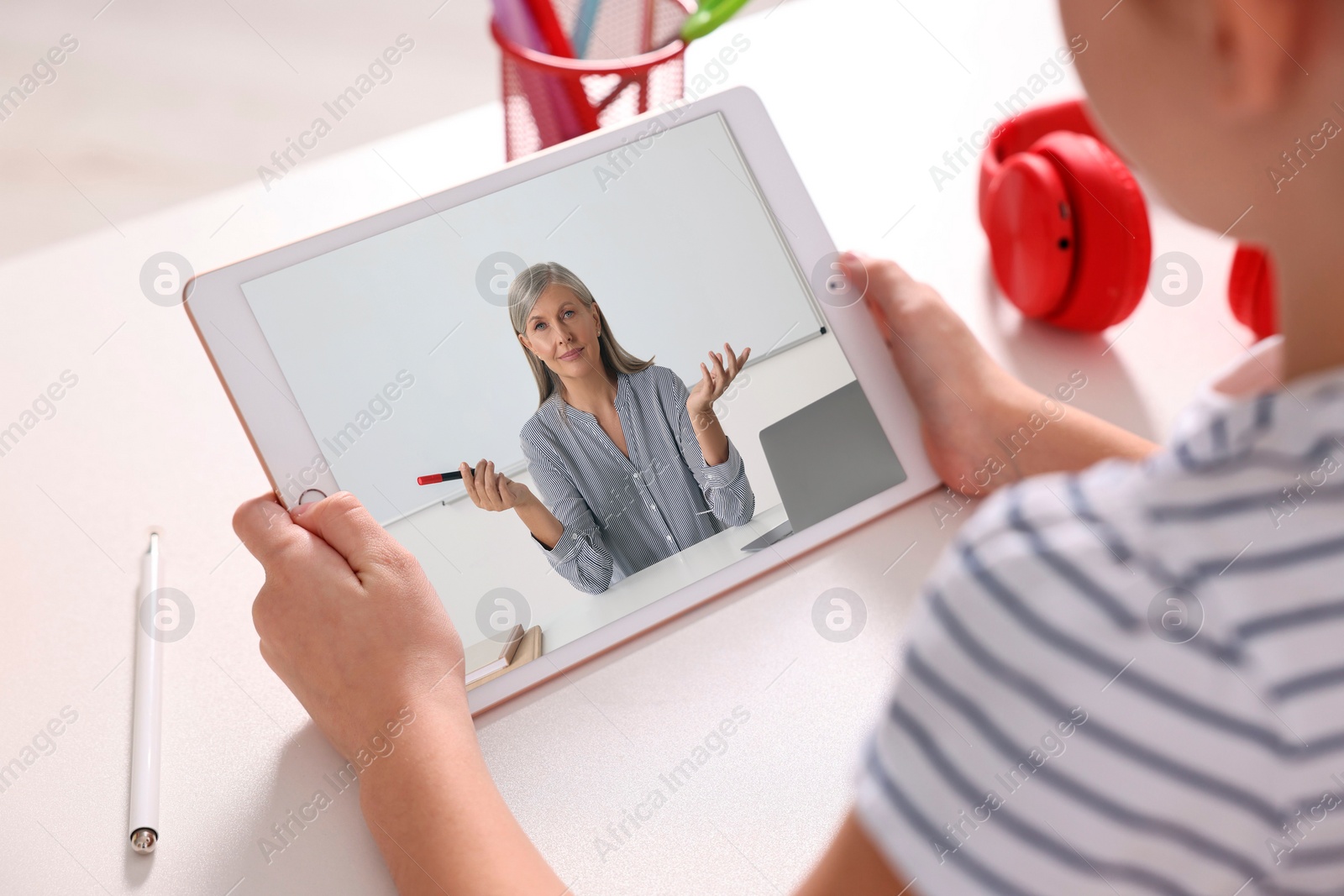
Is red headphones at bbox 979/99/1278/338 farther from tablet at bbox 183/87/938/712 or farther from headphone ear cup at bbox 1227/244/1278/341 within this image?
tablet at bbox 183/87/938/712

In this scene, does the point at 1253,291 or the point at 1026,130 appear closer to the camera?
the point at 1253,291

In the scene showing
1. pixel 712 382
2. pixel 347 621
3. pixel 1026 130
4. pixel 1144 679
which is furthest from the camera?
pixel 1026 130

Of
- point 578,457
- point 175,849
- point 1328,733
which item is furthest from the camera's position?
point 578,457

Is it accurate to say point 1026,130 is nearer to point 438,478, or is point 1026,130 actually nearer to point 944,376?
point 944,376

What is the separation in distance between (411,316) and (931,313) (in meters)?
0.35

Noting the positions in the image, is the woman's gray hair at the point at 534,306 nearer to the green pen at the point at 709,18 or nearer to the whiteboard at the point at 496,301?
the whiteboard at the point at 496,301

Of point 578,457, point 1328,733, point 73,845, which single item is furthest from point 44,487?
point 1328,733

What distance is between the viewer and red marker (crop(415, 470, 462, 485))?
1.86ft

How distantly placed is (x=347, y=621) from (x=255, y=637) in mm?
114

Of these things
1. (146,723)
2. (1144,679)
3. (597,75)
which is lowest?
(1144,679)

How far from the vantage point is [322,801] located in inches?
19.8

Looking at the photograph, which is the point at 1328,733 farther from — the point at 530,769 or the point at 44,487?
the point at 44,487

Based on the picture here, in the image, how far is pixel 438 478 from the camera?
569mm

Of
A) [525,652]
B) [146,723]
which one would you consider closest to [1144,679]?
[525,652]
